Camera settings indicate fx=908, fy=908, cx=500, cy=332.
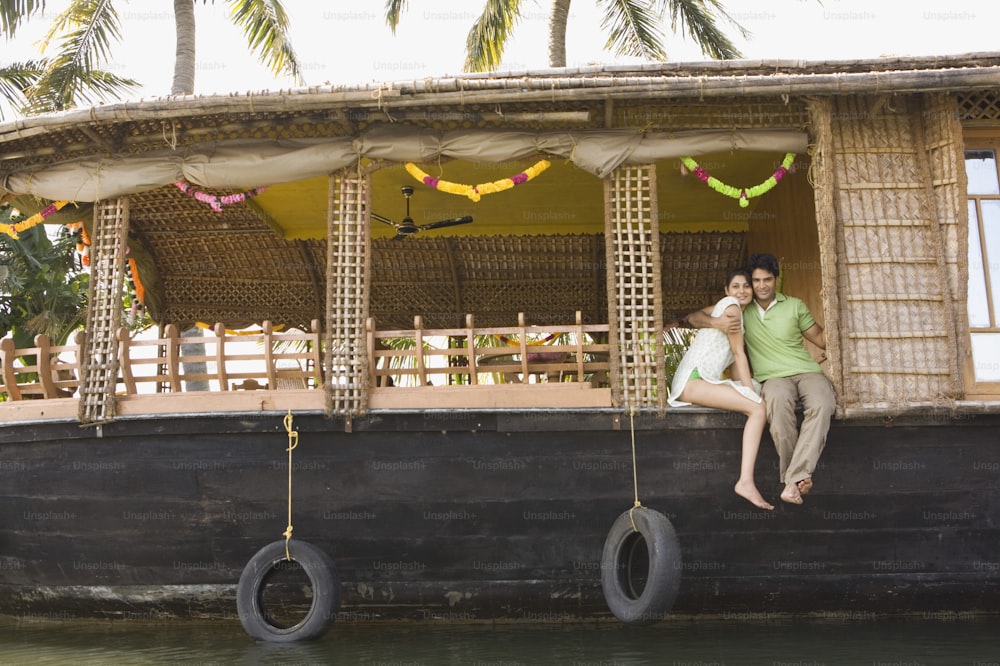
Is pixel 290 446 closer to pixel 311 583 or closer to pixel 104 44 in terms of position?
pixel 311 583

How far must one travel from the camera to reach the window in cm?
518

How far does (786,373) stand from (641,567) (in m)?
1.39

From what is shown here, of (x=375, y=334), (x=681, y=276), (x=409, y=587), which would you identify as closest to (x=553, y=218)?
(x=681, y=276)

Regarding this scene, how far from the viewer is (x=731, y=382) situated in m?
5.11

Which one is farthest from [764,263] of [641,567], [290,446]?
[290,446]

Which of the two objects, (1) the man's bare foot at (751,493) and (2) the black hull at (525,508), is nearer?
(1) the man's bare foot at (751,493)

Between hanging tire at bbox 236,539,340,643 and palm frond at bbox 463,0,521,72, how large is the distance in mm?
8241

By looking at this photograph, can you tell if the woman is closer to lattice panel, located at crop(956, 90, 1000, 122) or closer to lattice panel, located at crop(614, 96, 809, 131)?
lattice panel, located at crop(614, 96, 809, 131)

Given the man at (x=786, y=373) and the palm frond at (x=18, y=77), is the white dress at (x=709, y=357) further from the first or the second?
the palm frond at (x=18, y=77)

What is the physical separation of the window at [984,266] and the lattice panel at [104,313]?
500cm

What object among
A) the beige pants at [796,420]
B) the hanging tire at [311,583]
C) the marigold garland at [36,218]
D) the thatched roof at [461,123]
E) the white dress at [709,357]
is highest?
the thatched roof at [461,123]

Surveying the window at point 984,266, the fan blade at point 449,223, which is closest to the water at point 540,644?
the window at point 984,266

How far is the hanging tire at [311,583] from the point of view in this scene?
16.1 feet

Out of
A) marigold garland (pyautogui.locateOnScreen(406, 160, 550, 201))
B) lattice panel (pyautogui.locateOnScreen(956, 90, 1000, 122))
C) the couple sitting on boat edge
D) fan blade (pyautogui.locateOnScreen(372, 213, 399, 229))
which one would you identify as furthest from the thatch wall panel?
fan blade (pyautogui.locateOnScreen(372, 213, 399, 229))
